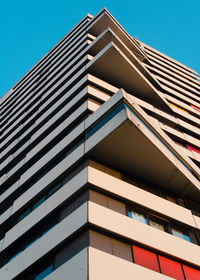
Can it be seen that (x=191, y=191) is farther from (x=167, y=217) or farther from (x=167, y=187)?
(x=167, y=217)

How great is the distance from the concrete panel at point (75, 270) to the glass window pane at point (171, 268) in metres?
2.80

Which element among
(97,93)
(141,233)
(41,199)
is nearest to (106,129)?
(141,233)

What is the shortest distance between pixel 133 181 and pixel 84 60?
11773mm

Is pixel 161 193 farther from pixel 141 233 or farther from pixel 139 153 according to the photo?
pixel 141 233

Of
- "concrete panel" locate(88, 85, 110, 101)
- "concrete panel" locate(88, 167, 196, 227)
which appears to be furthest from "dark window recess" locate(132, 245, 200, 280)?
"concrete panel" locate(88, 85, 110, 101)

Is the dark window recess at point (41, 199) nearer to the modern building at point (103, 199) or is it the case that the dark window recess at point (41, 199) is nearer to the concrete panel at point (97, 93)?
the modern building at point (103, 199)

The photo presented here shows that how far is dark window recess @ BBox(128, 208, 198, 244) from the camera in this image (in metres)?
9.96

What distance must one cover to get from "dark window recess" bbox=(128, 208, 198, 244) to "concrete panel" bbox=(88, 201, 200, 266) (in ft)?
2.40

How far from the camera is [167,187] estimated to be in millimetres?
12125

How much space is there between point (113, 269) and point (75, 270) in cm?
94

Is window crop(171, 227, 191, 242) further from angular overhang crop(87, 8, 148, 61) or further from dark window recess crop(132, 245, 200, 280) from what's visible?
angular overhang crop(87, 8, 148, 61)

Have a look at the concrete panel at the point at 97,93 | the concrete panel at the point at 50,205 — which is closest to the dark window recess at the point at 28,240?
the concrete panel at the point at 50,205

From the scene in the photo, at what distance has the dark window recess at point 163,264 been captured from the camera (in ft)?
27.6

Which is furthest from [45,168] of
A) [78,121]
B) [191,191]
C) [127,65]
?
[127,65]
